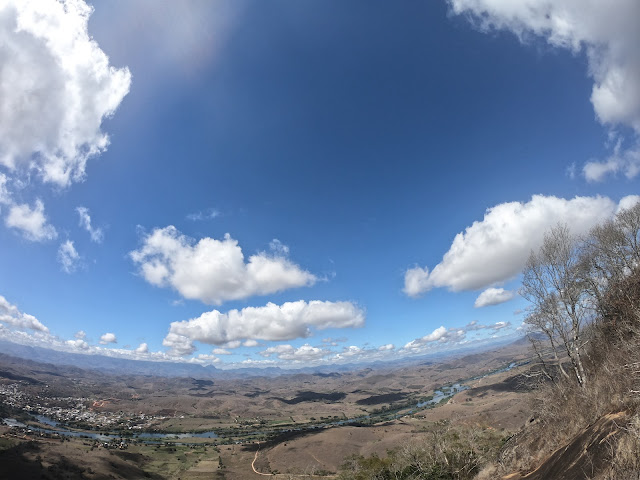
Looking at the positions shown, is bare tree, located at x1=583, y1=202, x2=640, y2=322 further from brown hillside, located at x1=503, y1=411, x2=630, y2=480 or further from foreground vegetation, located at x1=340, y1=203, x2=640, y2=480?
brown hillside, located at x1=503, y1=411, x2=630, y2=480

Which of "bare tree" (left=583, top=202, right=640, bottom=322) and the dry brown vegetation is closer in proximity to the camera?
the dry brown vegetation

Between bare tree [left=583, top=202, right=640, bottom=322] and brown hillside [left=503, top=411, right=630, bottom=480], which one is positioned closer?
brown hillside [left=503, top=411, right=630, bottom=480]

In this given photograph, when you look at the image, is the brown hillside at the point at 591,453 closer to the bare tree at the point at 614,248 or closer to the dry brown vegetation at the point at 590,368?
the dry brown vegetation at the point at 590,368

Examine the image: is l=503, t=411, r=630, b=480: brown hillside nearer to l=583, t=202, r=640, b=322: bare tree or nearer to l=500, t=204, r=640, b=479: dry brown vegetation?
l=500, t=204, r=640, b=479: dry brown vegetation

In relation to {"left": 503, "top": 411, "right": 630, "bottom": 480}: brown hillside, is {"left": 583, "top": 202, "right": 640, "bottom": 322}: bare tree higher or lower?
higher

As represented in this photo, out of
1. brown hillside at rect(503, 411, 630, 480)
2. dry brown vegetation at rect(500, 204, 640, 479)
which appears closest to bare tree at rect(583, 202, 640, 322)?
dry brown vegetation at rect(500, 204, 640, 479)

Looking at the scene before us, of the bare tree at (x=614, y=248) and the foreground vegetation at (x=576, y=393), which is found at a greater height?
the bare tree at (x=614, y=248)

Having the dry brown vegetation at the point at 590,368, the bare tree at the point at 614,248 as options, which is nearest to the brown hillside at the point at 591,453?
the dry brown vegetation at the point at 590,368

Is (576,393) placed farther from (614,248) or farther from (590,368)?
(614,248)

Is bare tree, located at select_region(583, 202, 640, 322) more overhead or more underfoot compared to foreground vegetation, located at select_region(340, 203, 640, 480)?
more overhead

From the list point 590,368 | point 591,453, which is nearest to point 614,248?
point 590,368

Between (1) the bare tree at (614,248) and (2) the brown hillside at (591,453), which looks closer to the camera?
(2) the brown hillside at (591,453)
